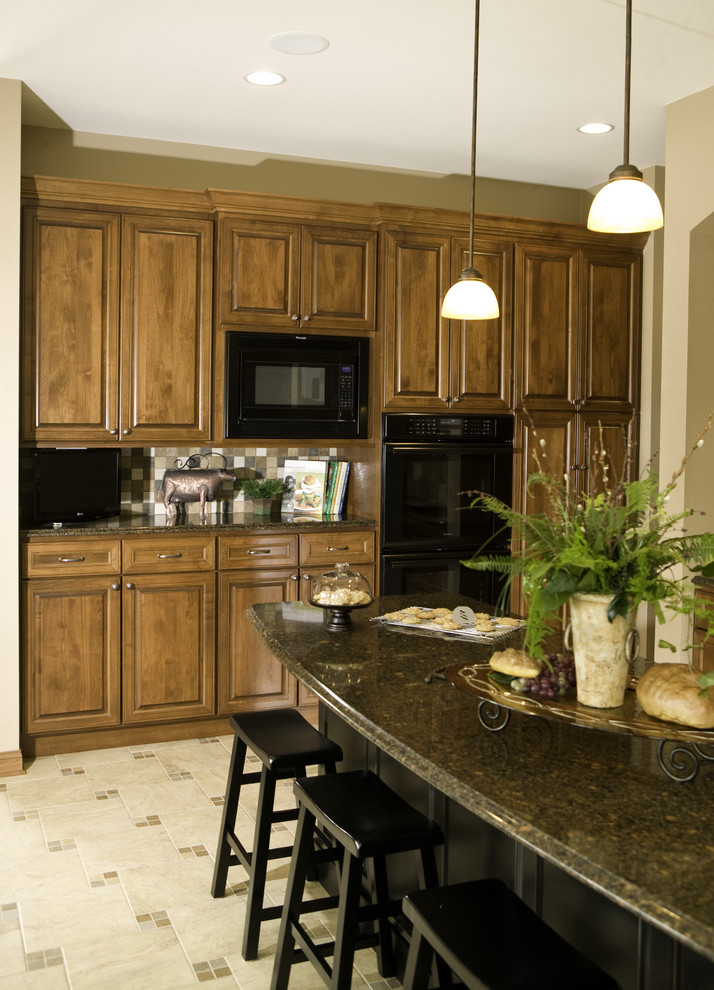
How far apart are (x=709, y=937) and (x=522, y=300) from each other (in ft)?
13.2

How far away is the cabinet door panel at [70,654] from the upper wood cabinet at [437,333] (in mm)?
1655

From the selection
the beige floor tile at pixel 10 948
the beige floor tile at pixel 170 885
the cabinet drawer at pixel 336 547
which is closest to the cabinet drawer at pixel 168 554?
the cabinet drawer at pixel 336 547

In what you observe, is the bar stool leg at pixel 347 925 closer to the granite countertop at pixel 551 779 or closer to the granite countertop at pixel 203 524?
the granite countertop at pixel 551 779

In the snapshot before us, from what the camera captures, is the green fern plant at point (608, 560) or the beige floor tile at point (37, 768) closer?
the green fern plant at point (608, 560)

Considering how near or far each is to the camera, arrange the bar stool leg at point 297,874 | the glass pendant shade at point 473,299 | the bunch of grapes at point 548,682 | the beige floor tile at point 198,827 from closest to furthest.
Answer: the bunch of grapes at point 548,682 < the bar stool leg at point 297,874 < the glass pendant shade at point 473,299 < the beige floor tile at point 198,827

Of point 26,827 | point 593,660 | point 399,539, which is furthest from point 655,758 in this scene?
point 399,539

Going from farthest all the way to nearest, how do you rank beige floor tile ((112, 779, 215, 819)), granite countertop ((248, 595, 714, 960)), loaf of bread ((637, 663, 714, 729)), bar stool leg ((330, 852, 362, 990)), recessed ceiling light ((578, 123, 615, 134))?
recessed ceiling light ((578, 123, 615, 134))
beige floor tile ((112, 779, 215, 819))
bar stool leg ((330, 852, 362, 990))
loaf of bread ((637, 663, 714, 729))
granite countertop ((248, 595, 714, 960))

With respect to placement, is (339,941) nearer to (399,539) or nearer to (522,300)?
(399,539)

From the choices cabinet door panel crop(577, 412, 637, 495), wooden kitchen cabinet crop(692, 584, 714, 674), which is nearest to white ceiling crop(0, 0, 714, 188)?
cabinet door panel crop(577, 412, 637, 495)

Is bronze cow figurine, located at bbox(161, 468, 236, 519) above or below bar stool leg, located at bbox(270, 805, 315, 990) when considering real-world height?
above

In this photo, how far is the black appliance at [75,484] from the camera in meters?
4.12

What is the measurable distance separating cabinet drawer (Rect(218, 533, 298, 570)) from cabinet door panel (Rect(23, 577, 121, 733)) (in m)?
0.52

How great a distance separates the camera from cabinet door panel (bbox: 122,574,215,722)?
413 cm

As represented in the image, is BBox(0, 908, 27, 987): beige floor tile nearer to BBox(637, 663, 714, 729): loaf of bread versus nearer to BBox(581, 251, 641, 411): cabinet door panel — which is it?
BBox(637, 663, 714, 729): loaf of bread
